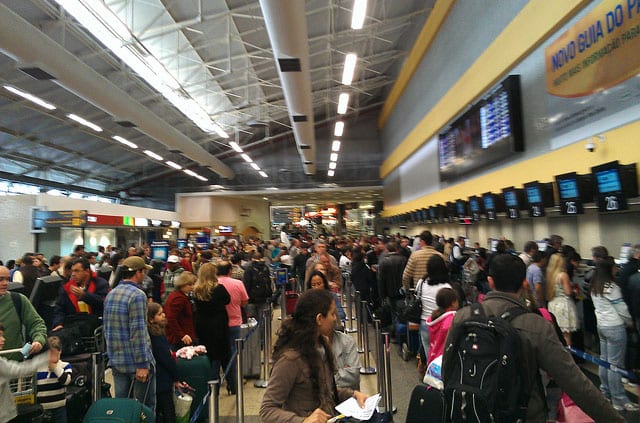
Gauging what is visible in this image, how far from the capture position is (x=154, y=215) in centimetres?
2367

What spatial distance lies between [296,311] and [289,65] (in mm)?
9128

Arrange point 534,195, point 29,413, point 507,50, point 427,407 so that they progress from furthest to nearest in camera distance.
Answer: point 507,50 → point 534,195 → point 29,413 → point 427,407

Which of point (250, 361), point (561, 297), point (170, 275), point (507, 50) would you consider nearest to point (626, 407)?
point (561, 297)

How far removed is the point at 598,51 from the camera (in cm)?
536

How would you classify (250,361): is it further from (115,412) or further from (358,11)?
(358,11)

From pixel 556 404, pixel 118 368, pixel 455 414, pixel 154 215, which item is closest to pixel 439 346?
pixel 556 404

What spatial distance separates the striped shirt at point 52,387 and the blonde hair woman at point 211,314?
5.66 ft

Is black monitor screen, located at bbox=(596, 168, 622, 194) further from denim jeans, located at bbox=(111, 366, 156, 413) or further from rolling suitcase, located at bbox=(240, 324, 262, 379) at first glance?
denim jeans, located at bbox=(111, 366, 156, 413)

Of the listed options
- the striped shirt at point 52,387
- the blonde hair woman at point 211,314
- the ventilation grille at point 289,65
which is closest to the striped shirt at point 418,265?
the blonde hair woman at point 211,314

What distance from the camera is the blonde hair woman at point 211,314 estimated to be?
5.07 metres

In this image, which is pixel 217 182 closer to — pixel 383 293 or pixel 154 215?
pixel 154 215

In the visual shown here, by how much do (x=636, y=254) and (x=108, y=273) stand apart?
7950 mm

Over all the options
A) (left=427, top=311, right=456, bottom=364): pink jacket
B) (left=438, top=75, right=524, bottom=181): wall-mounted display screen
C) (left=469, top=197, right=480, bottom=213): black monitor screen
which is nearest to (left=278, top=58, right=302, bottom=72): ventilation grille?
(left=438, top=75, right=524, bottom=181): wall-mounted display screen

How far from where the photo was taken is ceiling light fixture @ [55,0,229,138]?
9.47 m
